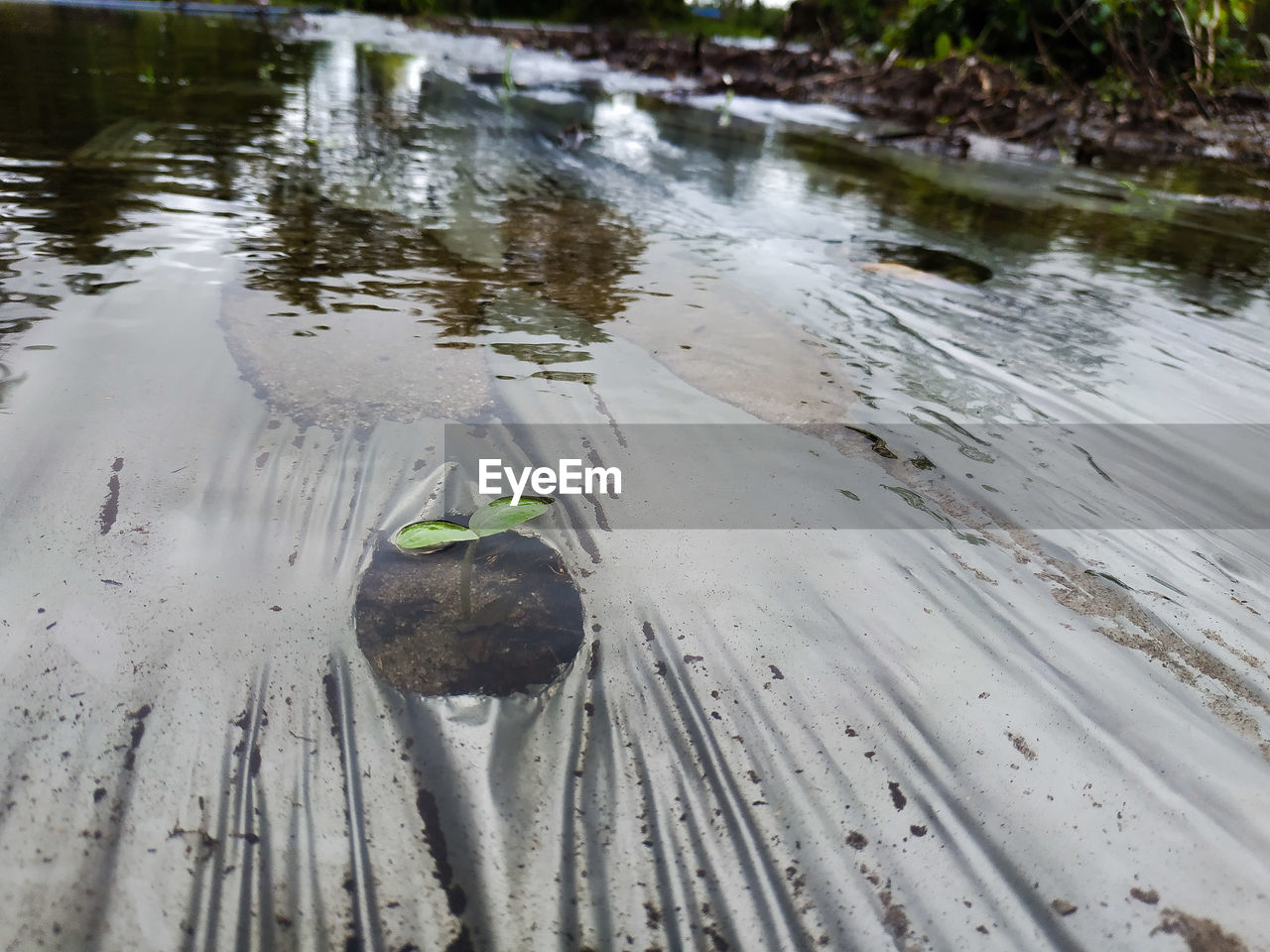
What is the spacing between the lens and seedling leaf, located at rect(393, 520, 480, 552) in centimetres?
117

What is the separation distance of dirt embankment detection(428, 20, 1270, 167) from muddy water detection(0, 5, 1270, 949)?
195 inches

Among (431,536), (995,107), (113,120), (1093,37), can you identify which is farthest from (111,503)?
(1093,37)

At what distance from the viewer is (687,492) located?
1512 millimetres

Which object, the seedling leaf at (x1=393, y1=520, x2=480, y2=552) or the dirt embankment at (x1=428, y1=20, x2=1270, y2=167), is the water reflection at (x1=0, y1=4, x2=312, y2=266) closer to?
the seedling leaf at (x1=393, y1=520, x2=480, y2=552)

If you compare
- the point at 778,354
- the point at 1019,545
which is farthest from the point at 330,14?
the point at 1019,545

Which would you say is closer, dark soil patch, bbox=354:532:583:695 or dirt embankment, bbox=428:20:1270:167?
dark soil patch, bbox=354:532:583:695

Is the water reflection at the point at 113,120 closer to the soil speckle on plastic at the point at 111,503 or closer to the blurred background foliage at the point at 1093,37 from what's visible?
the soil speckle on plastic at the point at 111,503

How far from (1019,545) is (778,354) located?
35.5 inches

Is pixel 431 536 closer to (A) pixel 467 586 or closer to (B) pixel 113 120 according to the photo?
(A) pixel 467 586

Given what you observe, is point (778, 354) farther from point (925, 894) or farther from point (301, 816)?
point (301, 816)

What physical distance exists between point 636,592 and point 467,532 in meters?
0.29

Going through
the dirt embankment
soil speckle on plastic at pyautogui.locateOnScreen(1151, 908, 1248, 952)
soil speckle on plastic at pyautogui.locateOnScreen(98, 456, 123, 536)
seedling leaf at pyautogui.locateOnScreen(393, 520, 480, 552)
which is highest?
the dirt embankment

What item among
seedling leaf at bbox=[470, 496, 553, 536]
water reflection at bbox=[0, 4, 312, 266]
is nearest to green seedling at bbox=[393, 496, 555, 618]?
seedling leaf at bbox=[470, 496, 553, 536]

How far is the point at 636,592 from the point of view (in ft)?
4.15
